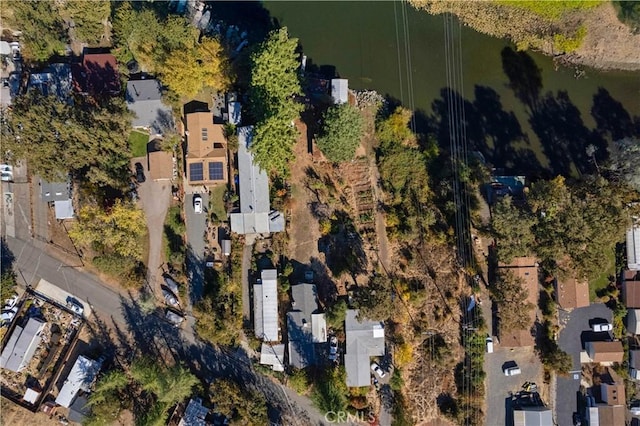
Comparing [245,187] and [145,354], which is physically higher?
[245,187]

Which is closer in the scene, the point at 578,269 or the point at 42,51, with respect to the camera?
the point at 578,269

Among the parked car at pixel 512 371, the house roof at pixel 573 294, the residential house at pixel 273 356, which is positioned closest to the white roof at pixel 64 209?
the residential house at pixel 273 356

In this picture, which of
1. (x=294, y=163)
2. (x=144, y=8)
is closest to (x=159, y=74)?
(x=144, y=8)

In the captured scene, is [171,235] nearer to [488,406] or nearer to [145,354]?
[145,354]

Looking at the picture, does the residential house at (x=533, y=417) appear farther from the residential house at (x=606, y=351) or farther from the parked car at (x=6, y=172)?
the parked car at (x=6, y=172)

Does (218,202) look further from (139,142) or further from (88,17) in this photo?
(88,17)

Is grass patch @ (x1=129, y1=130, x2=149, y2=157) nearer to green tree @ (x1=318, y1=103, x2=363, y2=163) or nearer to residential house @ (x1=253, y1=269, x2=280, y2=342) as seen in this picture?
residential house @ (x1=253, y1=269, x2=280, y2=342)
